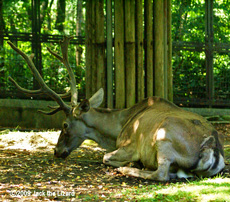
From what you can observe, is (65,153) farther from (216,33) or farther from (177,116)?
(216,33)

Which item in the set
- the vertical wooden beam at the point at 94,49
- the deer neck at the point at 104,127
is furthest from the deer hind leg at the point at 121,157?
the vertical wooden beam at the point at 94,49

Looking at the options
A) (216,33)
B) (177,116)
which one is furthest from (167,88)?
(216,33)

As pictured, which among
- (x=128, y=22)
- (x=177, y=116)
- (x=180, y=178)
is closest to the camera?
(x=180, y=178)

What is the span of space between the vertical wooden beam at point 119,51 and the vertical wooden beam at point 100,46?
279 millimetres

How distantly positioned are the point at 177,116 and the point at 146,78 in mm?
2193

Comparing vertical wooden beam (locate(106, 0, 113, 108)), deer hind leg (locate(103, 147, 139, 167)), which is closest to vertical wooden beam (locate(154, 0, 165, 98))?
vertical wooden beam (locate(106, 0, 113, 108))

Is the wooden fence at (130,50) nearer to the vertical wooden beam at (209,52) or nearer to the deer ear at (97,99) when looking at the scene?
the deer ear at (97,99)

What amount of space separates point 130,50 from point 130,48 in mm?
37

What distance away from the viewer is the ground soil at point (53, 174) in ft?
15.3

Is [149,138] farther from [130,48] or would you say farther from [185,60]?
[185,60]

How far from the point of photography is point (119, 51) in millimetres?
8109

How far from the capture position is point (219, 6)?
1215 cm

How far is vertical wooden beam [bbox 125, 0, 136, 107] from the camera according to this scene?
805 centimetres

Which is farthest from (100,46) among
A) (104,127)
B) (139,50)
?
(104,127)
